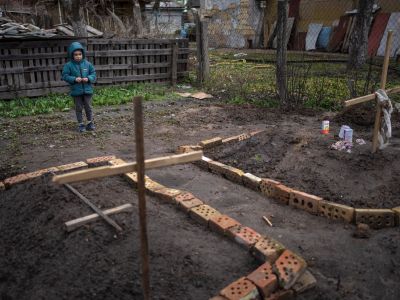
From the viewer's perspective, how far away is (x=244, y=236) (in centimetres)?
334

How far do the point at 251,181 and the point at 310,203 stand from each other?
32.4 inches

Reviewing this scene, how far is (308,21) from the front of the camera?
839 inches

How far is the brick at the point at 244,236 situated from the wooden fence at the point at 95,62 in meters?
7.90

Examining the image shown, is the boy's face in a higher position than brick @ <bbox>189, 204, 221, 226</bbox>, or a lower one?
higher

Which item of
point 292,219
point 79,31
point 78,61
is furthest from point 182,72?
point 292,219

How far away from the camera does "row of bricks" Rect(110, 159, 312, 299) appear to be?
9.34 ft

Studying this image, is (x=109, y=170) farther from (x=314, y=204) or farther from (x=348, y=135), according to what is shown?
(x=348, y=135)

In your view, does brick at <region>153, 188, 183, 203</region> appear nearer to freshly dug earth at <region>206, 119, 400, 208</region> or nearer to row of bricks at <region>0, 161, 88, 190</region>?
row of bricks at <region>0, 161, 88, 190</region>

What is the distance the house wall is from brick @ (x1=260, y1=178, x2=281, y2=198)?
21.1 metres

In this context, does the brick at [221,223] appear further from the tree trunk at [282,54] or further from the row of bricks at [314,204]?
the tree trunk at [282,54]

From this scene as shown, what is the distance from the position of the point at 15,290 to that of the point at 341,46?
775 inches

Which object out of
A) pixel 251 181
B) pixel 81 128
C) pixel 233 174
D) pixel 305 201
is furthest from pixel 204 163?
pixel 81 128

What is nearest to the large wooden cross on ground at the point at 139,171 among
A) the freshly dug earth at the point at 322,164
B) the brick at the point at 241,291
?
the brick at the point at 241,291

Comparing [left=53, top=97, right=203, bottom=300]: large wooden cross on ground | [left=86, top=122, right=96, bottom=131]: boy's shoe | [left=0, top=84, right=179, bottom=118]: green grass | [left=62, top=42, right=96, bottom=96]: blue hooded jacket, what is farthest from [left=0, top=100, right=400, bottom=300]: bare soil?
[left=0, top=84, right=179, bottom=118]: green grass
